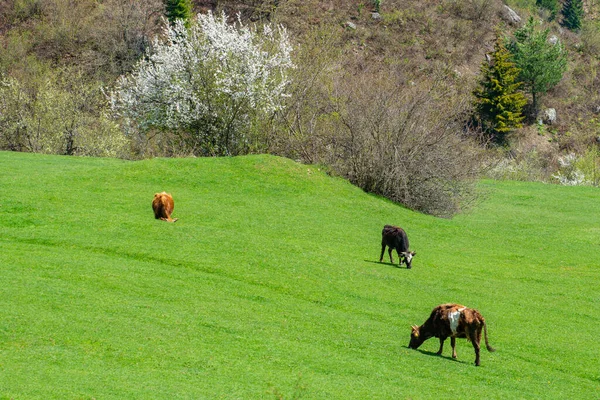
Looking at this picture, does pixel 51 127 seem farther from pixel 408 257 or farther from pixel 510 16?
pixel 510 16

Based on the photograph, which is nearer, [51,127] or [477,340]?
[477,340]

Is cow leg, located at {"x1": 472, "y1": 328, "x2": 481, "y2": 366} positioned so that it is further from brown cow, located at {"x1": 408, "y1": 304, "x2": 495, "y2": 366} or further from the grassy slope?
the grassy slope

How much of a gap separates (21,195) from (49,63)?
202 feet

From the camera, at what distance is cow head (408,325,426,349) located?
1984 centimetres

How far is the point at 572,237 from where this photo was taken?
41406 mm

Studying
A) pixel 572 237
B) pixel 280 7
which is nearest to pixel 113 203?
pixel 572 237

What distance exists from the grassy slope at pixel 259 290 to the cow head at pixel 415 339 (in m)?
0.33

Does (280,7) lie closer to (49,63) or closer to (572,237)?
(49,63)

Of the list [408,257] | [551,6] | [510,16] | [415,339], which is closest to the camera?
[415,339]

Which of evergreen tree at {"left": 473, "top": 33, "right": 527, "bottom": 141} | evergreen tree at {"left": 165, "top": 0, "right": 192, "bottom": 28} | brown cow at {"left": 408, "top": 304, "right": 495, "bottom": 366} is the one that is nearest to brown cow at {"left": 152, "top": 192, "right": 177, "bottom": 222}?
brown cow at {"left": 408, "top": 304, "right": 495, "bottom": 366}

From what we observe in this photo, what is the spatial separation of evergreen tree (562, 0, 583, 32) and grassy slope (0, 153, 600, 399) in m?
Result: 89.6

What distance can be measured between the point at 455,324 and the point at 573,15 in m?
118

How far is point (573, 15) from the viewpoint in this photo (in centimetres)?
12550

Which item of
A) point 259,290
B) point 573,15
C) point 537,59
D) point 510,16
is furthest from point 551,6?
point 259,290
